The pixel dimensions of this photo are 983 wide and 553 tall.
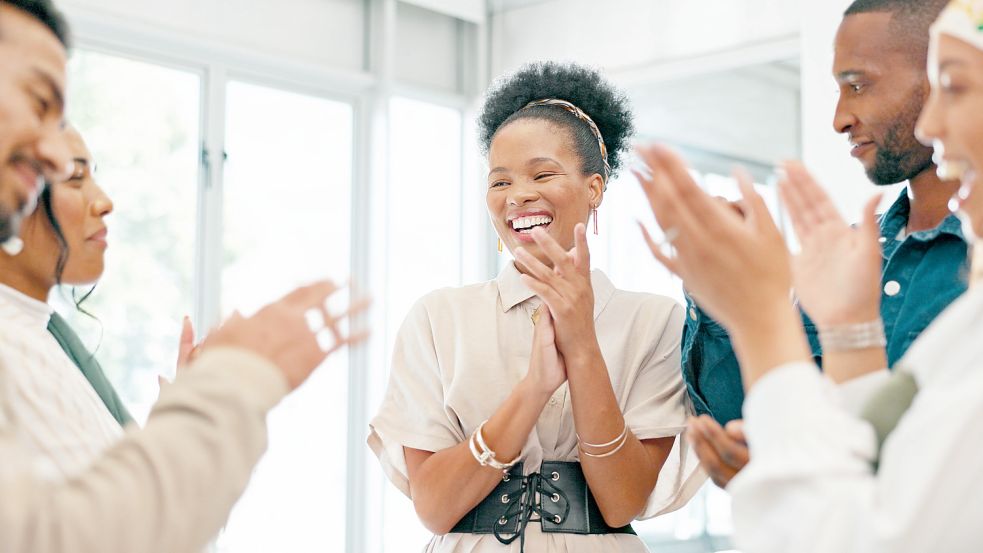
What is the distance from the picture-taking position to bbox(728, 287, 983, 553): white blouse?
2.70 feet

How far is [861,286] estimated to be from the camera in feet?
3.34

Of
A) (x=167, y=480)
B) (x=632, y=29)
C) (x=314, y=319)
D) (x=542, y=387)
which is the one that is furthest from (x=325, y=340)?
(x=632, y=29)

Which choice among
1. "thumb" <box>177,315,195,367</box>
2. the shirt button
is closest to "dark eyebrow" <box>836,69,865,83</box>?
the shirt button

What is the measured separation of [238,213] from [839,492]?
3.98 m

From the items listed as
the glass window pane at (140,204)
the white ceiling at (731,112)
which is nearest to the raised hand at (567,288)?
the glass window pane at (140,204)

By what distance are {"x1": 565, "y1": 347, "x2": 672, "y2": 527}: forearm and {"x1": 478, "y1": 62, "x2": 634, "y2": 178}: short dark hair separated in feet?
1.75

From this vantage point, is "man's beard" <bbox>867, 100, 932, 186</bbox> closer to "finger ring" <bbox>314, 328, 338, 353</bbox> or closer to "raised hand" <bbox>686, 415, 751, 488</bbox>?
"raised hand" <bbox>686, 415, 751, 488</bbox>

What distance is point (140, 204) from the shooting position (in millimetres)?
4145

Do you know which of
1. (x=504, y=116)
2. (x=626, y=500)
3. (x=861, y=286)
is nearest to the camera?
(x=861, y=286)

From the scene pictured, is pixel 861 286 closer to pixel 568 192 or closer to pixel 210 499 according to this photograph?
pixel 210 499

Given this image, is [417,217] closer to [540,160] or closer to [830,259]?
[540,160]

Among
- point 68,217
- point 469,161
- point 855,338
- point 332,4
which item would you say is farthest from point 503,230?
point 469,161

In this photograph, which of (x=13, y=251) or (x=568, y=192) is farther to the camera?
(x=568, y=192)

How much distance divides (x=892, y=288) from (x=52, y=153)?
123cm
